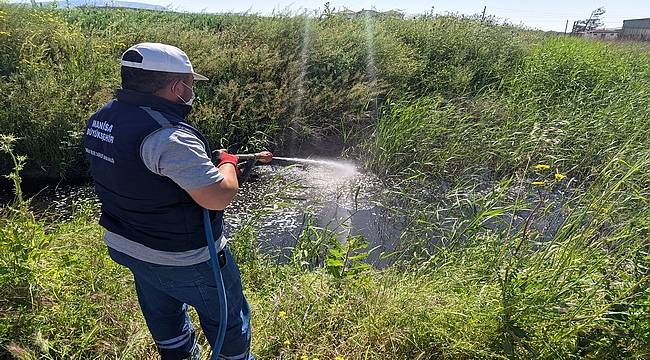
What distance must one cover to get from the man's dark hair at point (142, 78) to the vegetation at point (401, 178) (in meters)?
1.42

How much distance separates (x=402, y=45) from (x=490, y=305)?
29.3ft

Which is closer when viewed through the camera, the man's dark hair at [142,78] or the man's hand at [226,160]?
the man's dark hair at [142,78]

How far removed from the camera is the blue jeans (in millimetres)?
2092

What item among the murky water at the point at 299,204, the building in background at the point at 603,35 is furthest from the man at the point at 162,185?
the building in background at the point at 603,35

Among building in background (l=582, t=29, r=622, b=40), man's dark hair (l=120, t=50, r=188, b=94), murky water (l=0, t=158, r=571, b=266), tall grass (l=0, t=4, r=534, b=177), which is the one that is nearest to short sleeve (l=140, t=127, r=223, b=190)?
man's dark hair (l=120, t=50, r=188, b=94)

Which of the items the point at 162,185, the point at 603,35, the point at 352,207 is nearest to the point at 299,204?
the point at 352,207

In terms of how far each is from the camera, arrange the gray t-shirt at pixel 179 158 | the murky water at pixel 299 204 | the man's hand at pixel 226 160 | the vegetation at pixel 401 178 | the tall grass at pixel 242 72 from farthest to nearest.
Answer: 1. the tall grass at pixel 242 72
2. the murky water at pixel 299 204
3. the vegetation at pixel 401 178
4. the man's hand at pixel 226 160
5. the gray t-shirt at pixel 179 158

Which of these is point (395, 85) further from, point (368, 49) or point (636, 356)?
point (636, 356)

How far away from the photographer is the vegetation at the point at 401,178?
8.61 ft

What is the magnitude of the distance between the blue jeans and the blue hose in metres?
0.06

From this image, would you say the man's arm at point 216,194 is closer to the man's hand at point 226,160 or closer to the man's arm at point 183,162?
the man's arm at point 183,162

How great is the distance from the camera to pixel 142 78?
1.88 meters

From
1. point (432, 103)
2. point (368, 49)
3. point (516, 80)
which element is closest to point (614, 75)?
point (516, 80)

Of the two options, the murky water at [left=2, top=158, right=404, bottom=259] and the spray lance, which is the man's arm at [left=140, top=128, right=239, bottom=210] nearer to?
the spray lance
